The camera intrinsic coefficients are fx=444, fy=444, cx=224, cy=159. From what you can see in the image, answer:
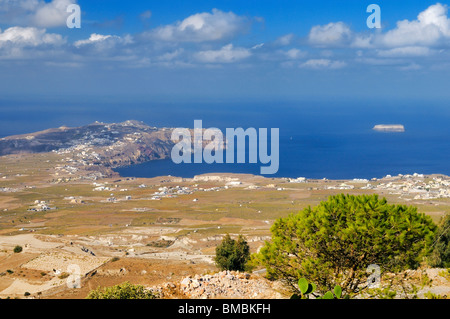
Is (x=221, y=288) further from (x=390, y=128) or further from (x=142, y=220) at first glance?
(x=390, y=128)

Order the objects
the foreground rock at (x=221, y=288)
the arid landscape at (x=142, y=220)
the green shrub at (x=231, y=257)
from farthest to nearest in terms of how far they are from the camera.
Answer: the arid landscape at (x=142, y=220) < the green shrub at (x=231, y=257) < the foreground rock at (x=221, y=288)

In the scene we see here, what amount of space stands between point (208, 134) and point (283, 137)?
3411cm

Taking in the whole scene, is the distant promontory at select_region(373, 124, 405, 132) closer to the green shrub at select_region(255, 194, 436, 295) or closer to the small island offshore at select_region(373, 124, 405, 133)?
the small island offshore at select_region(373, 124, 405, 133)

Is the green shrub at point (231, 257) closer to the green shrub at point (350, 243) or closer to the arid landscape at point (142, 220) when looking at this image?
the arid landscape at point (142, 220)

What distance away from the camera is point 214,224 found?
5941 centimetres

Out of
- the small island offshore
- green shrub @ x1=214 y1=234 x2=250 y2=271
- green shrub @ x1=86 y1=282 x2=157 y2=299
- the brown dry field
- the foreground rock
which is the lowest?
the brown dry field

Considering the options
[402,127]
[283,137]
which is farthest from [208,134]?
[402,127]

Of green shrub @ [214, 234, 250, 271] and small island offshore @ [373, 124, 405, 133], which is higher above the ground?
small island offshore @ [373, 124, 405, 133]

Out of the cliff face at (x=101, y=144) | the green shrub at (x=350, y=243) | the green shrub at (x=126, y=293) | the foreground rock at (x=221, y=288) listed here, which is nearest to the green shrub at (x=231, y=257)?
the foreground rock at (x=221, y=288)

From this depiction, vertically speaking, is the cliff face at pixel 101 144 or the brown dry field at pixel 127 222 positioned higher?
the cliff face at pixel 101 144

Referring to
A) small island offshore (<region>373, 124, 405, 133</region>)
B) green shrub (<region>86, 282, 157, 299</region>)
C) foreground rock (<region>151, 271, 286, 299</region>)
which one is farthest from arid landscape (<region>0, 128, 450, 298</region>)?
small island offshore (<region>373, 124, 405, 133</region>)

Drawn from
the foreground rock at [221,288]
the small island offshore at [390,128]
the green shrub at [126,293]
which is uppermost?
the small island offshore at [390,128]

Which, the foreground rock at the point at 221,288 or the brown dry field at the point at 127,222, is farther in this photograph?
the brown dry field at the point at 127,222
